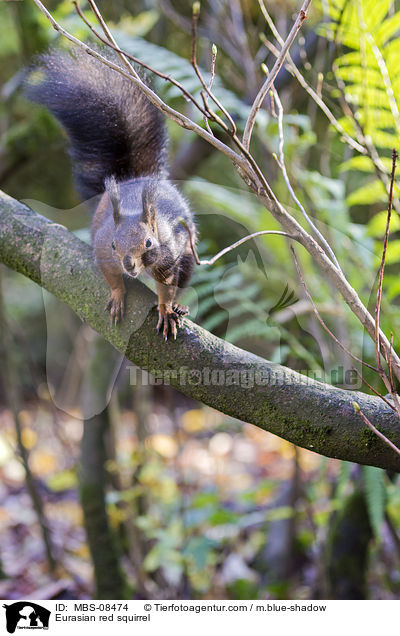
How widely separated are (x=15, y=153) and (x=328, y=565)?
1.47 meters

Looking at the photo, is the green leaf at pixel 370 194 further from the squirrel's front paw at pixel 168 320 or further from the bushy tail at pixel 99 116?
the squirrel's front paw at pixel 168 320

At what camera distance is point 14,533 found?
2.10 m

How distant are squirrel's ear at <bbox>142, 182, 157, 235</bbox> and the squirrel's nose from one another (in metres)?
0.07

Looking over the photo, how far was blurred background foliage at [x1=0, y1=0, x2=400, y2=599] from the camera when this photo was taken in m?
1.29

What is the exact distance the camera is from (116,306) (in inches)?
30.3

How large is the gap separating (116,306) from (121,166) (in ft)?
1.01

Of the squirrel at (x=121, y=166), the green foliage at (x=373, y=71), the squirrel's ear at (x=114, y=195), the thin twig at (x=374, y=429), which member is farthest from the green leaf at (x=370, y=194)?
the thin twig at (x=374, y=429)

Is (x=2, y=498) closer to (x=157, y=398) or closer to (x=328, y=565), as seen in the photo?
(x=157, y=398)
